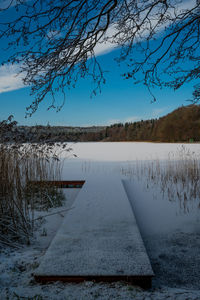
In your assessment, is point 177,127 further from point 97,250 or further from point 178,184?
point 97,250

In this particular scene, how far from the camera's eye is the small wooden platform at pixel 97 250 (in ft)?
4.71

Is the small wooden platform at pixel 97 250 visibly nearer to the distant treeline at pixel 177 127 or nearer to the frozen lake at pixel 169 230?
the frozen lake at pixel 169 230

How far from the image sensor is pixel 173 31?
269 centimetres

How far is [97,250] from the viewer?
5.63ft

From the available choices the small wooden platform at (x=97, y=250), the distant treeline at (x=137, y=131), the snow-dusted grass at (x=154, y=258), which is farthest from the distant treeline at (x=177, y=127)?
the small wooden platform at (x=97, y=250)

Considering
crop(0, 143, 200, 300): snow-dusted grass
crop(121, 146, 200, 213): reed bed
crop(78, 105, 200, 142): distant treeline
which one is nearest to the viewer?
crop(0, 143, 200, 300): snow-dusted grass

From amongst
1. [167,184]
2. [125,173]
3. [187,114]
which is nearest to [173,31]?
[167,184]

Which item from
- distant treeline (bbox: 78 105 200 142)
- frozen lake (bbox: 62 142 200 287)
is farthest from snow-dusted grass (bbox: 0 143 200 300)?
distant treeline (bbox: 78 105 200 142)

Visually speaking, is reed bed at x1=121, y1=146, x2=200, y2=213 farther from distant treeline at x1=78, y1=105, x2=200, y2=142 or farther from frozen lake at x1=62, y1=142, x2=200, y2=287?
distant treeline at x1=78, y1=105, x2=200, y2=142

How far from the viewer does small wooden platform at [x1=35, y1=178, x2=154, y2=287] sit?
144 cm

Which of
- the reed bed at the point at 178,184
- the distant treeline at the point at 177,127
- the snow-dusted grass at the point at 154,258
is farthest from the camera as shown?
the distant treeline at the point at 177,127

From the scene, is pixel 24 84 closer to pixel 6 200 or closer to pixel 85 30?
pixel 85 30

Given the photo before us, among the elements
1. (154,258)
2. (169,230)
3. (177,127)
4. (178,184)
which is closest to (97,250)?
(154,258)

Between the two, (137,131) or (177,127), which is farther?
(137,131)
